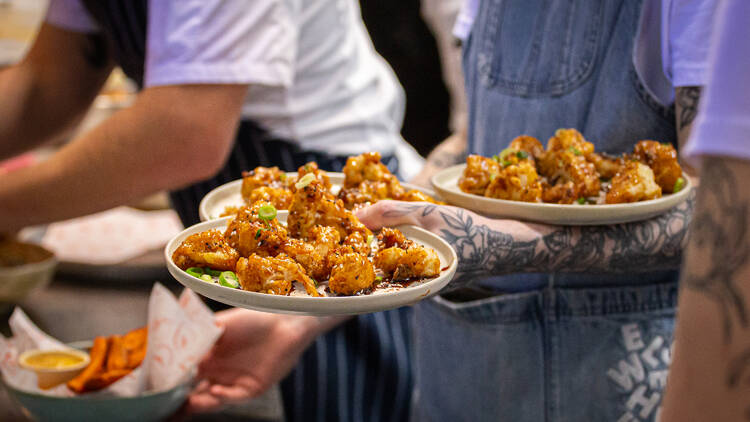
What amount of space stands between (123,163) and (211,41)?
0.39 metres

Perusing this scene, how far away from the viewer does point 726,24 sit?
487 mm

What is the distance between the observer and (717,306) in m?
0.52

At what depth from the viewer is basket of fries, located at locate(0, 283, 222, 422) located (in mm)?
1252

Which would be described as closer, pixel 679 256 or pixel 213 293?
pixel 213 293

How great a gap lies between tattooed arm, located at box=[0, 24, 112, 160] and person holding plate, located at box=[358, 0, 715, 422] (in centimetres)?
132

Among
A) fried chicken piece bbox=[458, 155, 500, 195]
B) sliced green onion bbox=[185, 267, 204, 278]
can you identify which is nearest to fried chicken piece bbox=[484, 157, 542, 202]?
fried chicken piece bbox=[458, 155, 500, 195]

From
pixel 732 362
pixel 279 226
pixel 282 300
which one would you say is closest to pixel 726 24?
pixel 732 362

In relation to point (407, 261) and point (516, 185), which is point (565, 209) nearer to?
point (516, 185)

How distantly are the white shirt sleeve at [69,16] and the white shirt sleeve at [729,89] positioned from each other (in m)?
1.99

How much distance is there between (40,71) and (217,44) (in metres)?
0.91

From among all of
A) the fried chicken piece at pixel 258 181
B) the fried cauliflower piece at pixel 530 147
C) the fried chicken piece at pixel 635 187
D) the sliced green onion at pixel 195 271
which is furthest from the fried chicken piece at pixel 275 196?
the fried chicken piece at pixel 635 187

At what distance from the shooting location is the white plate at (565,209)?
3.59ft

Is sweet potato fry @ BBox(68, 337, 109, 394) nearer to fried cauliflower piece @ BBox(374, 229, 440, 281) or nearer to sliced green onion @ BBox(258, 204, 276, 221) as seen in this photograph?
sliced green onion @ BBox(258, 204, 276, 221)

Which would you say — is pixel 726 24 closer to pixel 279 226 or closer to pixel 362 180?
pixel 279 226
